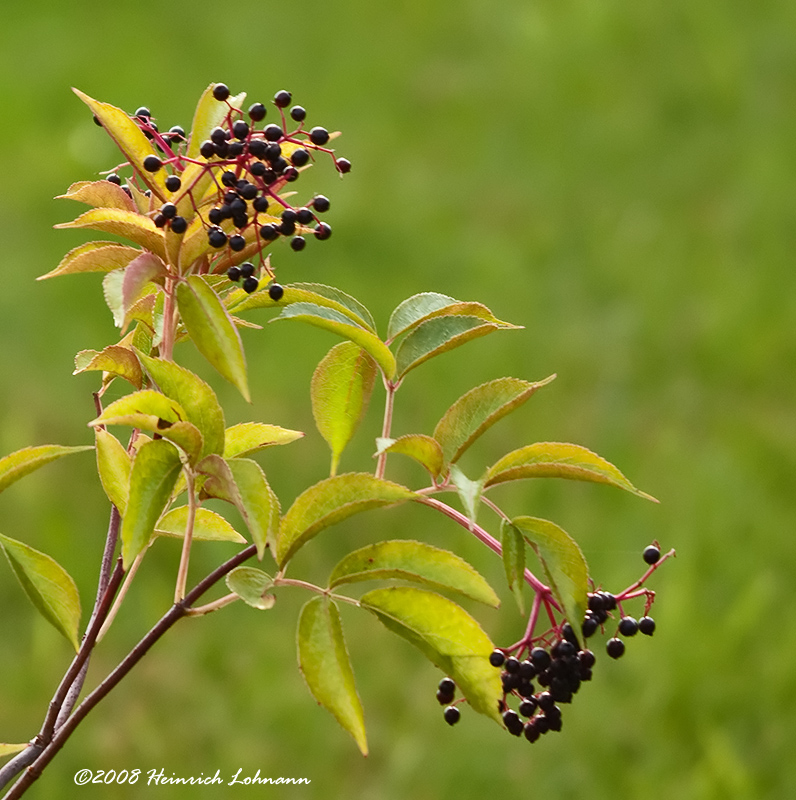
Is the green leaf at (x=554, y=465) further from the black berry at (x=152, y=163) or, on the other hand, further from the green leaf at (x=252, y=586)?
the black berry at (x=152, y=163)

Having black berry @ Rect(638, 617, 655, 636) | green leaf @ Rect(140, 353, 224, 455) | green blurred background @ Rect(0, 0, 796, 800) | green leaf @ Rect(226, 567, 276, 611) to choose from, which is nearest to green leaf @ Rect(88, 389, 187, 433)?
green leaf @ Rect(140, 353, 224, 455)

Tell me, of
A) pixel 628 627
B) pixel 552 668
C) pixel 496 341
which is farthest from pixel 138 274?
pixel 496 341

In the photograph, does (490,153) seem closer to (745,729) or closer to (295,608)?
(295,608)

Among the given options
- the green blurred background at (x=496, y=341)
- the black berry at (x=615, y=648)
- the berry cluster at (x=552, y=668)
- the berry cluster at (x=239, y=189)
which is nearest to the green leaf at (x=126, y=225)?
the berry cluster at (x=239, y=189)

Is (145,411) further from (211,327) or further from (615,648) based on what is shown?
(615,648)

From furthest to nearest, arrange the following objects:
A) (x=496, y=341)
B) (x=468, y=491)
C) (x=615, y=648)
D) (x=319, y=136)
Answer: (x=496, y=341) < (x=615, y=648) < (x=319, y=136) < (x=468, y=491)

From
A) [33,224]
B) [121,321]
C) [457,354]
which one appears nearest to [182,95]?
[33,224]
